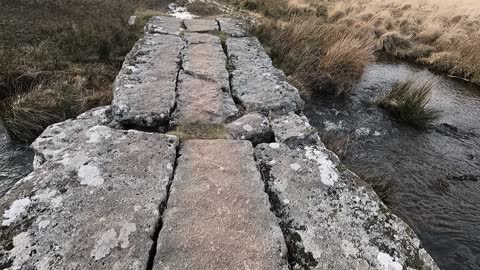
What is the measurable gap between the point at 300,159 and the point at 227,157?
1.58 feet

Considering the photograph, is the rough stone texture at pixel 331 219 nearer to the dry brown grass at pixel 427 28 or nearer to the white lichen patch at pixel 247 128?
the white lichen patch at pixel 247 128

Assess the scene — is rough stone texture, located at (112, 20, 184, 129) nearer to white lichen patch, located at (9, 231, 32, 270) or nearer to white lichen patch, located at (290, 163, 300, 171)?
white lichen patch, located at (290, 163, 300, 171)

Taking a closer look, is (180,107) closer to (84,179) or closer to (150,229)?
(84,179)

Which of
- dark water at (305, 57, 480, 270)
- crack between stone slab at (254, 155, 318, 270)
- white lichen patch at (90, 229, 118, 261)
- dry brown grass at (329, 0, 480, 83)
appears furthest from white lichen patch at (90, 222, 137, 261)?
dry brown grass at (329, 0, 480, 83)

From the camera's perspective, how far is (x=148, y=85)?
3.35 m

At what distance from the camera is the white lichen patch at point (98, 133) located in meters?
2.49

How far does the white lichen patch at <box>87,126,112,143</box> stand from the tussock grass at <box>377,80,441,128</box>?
155 inches

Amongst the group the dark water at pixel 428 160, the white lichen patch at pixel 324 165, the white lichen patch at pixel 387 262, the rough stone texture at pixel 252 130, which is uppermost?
the white lichen patch at pixel 387 262

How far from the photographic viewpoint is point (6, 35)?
5.34 m

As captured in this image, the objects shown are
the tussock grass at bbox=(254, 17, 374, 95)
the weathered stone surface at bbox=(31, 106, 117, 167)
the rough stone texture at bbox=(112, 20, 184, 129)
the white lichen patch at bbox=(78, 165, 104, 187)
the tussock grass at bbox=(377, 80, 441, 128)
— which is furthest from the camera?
the tussock grass at bbox=(254, 17, 374, 95)

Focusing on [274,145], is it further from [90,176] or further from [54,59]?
[54,59]

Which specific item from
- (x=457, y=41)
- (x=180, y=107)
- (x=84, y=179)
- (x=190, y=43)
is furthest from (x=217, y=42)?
(x=457, y=41)

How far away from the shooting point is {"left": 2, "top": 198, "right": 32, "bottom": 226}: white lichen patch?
1824mm

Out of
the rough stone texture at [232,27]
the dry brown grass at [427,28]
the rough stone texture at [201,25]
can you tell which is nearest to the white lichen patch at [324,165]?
the rough stone texture at [232,27]
